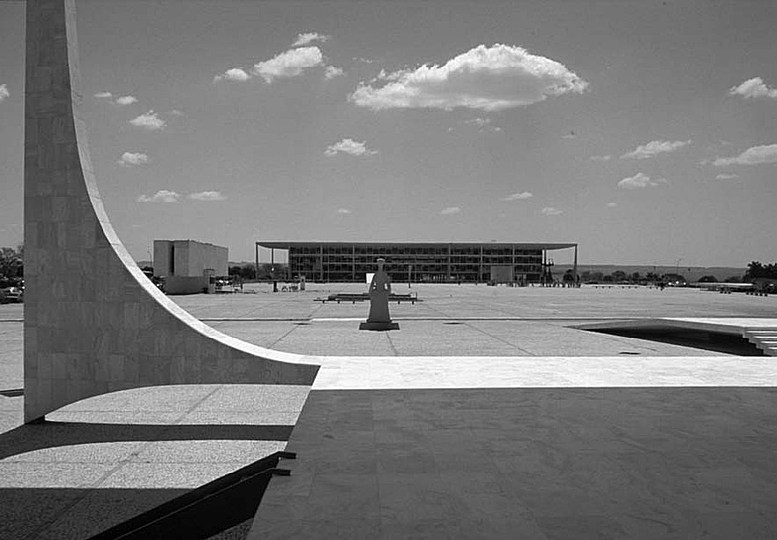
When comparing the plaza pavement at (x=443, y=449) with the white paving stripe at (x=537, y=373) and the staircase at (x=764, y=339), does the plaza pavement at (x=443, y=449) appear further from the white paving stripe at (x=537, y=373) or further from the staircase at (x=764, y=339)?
the staircase at (x=764, y=339)

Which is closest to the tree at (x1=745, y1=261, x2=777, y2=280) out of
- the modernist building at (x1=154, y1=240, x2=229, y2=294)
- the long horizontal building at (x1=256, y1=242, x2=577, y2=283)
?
the long horizontal building at (x1=256, y1=242, x2=577, y2=283)

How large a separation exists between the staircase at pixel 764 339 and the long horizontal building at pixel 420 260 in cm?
11203

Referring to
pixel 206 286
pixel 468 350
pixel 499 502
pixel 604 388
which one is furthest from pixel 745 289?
pixel 499 502

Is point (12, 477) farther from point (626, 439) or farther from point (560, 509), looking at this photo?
point (626, 439)

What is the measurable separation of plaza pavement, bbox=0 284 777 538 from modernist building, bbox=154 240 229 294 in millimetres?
45878

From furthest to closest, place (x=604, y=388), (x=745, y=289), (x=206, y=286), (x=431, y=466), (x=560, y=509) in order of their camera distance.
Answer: (x=745, y=289)
(x=206, y=286)
(x=604, y=388)
(x=431, y=466)
(x=560, y=509)

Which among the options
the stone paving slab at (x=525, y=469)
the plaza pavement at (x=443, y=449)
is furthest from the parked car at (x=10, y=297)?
Result: the stone paving slab at (x=525, y=469)

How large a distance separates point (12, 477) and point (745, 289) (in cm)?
8418

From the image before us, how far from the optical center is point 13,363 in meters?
15.4

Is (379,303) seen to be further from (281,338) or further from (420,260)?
(420,260)

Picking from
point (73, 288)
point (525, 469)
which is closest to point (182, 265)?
point (73, 288)

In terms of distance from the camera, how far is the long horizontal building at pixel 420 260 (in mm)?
130125

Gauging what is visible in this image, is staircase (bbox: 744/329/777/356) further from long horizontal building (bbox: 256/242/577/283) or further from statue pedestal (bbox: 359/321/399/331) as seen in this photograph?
long horizontal building (bbox: 256/242/577/283)

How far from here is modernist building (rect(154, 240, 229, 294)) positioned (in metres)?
56.8
